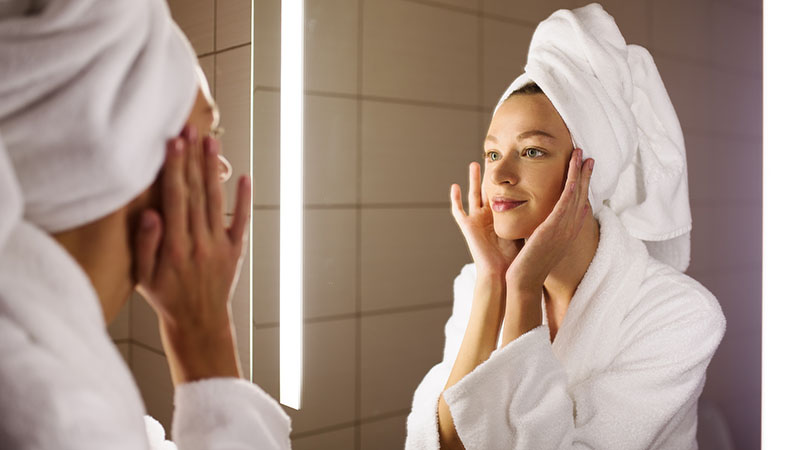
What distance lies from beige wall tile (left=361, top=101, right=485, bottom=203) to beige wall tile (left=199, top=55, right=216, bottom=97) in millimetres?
215

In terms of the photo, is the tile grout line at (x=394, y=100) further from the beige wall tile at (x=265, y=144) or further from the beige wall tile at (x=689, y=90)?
the beige wall tile at (x=689, y=90)

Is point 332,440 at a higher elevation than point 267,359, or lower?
lower

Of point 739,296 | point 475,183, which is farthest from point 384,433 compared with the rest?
point 739,296

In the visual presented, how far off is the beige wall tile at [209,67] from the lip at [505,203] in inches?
16.7

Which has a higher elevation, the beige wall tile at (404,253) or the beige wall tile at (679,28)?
the beige wall tile at (679,28)

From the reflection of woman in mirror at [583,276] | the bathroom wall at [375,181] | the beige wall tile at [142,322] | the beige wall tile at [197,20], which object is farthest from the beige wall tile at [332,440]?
the beige wall tile at [197,20]

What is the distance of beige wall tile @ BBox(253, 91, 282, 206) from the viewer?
37.0 inches

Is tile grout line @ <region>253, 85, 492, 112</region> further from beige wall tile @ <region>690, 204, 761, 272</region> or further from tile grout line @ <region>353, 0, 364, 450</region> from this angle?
beige wall tile @ <region>690, 204, 761, 272</region>

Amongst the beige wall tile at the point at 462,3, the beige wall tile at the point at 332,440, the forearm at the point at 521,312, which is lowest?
the beige wall tile at the point at 332,440

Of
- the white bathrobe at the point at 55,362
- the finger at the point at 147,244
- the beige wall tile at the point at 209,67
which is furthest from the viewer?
the beige wall tile at the point at 209,67

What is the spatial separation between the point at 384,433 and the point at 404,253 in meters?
0.27

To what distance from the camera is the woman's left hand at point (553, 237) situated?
33.6 inches

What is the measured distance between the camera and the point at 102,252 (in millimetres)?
514
